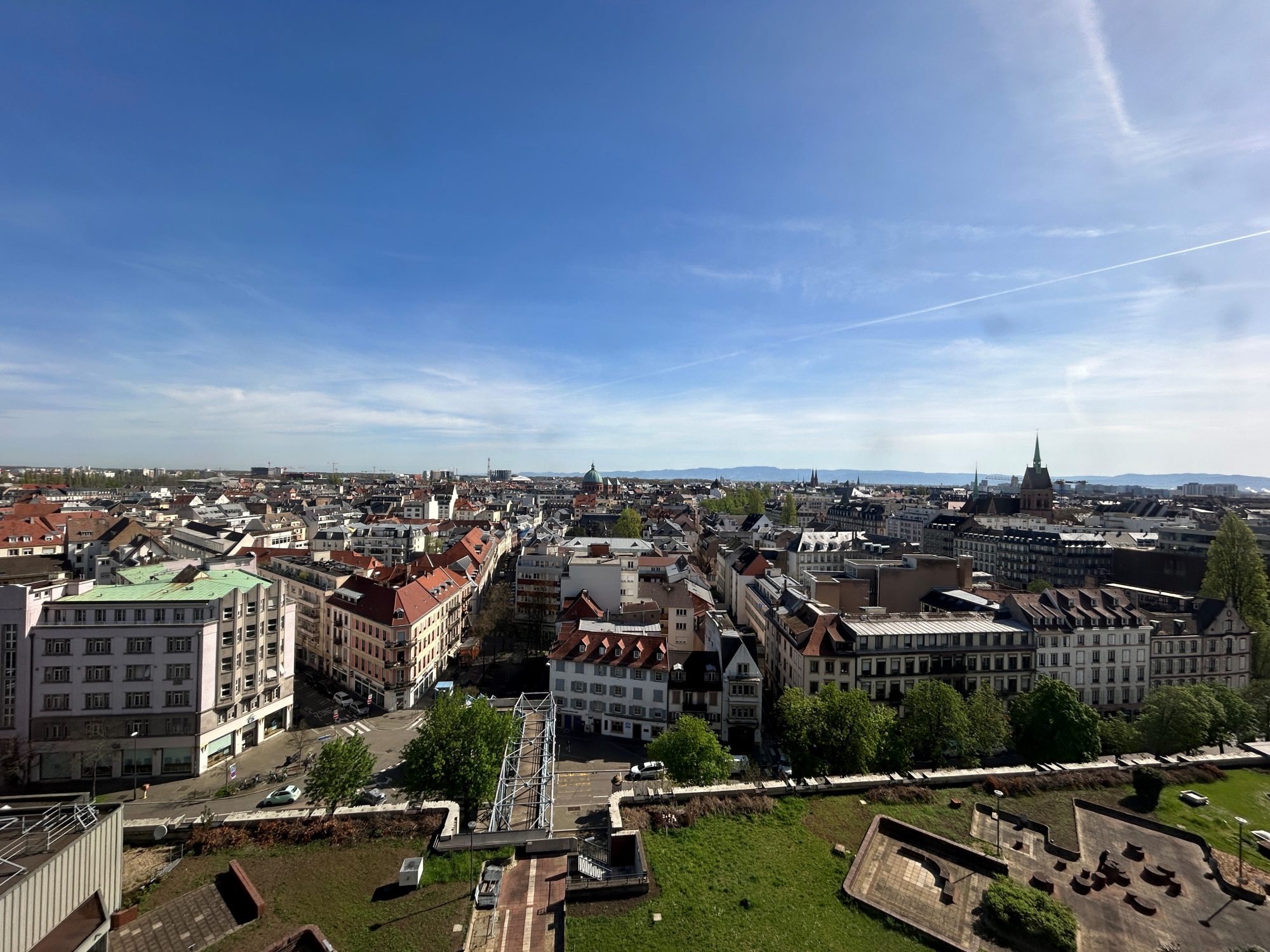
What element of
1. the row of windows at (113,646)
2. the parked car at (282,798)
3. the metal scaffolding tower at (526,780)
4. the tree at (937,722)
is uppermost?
the row of windows at (113,646)

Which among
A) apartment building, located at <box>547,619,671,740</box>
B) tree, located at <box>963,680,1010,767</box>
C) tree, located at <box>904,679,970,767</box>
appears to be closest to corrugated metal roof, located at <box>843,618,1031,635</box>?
tree, located at <box>963,680,1010,767</box>

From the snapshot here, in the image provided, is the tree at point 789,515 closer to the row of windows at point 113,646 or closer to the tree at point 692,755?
the tree at point 692,755

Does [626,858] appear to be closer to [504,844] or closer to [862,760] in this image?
[504,844]

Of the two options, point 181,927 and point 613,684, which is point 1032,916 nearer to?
point 181,927

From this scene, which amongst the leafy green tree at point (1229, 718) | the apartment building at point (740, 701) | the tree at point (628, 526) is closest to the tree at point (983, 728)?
the leafy green tree at point (1229, 718)

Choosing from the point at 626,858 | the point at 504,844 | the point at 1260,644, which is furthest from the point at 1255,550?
the point at 504,844

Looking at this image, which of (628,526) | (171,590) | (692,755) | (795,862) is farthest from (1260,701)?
(628,526)
